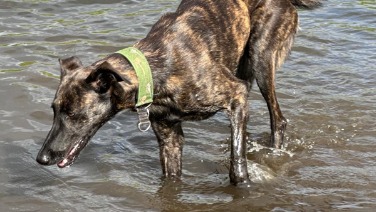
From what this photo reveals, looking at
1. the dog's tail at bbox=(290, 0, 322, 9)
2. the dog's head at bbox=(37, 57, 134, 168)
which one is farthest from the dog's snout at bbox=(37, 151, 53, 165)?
the dog's tail at bbox=(290, 0, 322, 9)

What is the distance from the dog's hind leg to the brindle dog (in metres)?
0.01

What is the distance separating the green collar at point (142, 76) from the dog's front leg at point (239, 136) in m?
0.97

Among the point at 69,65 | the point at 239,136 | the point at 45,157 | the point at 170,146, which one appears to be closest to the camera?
the point at 45,157

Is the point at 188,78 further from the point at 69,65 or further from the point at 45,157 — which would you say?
the point at 45,157

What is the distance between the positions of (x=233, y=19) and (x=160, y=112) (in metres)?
1.40

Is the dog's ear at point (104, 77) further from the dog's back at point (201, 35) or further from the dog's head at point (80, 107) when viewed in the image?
the dog's back at point (201, 35)

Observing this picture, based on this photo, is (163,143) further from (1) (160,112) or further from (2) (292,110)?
(2) (292,110)

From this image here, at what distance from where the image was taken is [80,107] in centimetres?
618

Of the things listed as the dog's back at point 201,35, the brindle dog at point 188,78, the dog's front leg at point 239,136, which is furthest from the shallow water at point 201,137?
the dog's back at point 201,35

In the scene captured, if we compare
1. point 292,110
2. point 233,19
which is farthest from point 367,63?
point 233,19

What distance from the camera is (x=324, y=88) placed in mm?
9930

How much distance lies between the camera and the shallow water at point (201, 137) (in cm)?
696

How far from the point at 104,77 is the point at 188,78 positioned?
88 centimetres

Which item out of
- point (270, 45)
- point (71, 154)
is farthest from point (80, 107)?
point (270, 45)
